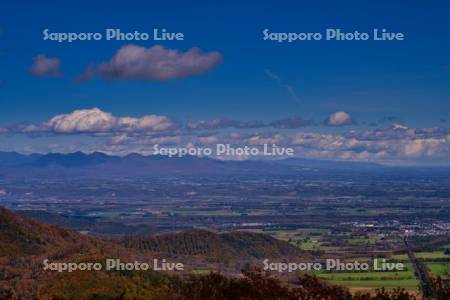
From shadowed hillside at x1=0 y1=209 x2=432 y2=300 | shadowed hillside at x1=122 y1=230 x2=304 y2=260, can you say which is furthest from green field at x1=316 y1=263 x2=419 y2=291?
shadowed hillside at x1=122 y1=230 x2=304 y2=260

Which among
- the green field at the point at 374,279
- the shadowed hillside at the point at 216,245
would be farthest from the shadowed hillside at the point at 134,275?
the green field at the point at 374,279

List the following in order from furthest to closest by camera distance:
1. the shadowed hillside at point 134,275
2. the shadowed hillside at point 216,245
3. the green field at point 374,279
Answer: the shadowed hillside at point 216,245 → the green field at point 374,279 → the shadowed hillside at point 134,275

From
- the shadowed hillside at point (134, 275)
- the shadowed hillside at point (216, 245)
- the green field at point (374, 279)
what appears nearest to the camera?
the shadowed hillside at point (134, 275)

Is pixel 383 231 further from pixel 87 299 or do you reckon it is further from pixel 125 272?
pixel 87 299

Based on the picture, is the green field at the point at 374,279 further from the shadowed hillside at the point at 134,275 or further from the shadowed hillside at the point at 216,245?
the shadowed hillside at the point at 216,245

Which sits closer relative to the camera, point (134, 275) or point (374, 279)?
point (134, 275)

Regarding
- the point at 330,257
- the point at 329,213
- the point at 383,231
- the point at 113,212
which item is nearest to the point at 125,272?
the point at 330,257

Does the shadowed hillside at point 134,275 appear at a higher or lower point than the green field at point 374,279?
higher

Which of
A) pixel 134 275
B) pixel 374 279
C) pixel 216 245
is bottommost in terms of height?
pixel 374 279

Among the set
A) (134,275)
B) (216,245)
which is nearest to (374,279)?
(134,275)

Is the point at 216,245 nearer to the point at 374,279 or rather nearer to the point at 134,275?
the point at 374,279

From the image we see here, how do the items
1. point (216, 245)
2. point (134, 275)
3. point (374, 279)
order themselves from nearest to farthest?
point (134, 275) < point (374, 279) < point (216, 245)
